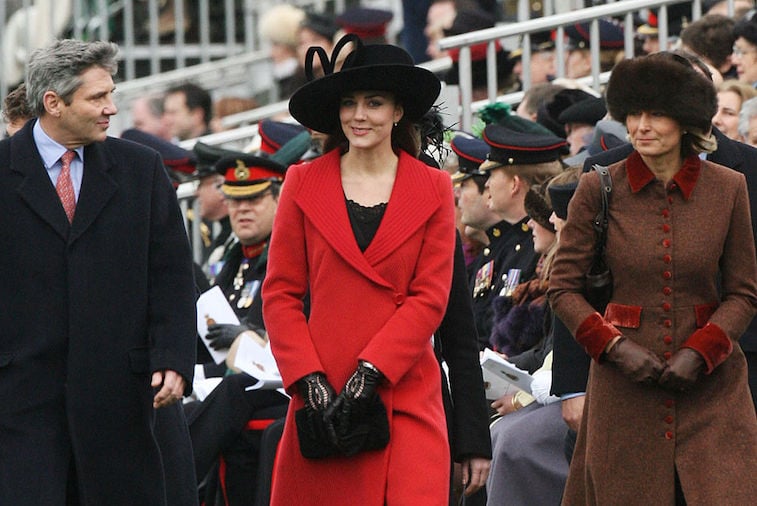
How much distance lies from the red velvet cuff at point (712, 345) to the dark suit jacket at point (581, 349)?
65cm

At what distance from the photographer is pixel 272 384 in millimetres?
8773

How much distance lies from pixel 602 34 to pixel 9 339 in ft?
21.1

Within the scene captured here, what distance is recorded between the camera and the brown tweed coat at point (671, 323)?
19.5 ft

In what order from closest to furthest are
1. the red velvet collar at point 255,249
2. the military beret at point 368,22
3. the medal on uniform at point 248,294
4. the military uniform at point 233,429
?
the military uniform at point 233,429 → the medal on uniform at point 248,294 → the red velvet collar at point 255,249 → the military beret at point 368,22

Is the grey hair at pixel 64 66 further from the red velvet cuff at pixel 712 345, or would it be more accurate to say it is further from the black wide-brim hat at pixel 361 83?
the red velvet cuff at pixel 712 345

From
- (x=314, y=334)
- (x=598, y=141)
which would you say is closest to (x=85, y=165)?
(x=314, y=334)

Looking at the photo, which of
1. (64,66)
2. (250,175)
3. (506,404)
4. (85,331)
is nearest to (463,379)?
(85,331)

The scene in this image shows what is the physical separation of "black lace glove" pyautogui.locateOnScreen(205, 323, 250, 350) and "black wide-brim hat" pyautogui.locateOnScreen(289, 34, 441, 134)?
3051 mm

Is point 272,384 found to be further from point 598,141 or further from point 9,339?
point 9,339

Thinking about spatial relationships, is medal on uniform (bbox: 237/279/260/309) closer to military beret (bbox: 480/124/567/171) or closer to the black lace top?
military beret (bbox: 480/124/567/171)

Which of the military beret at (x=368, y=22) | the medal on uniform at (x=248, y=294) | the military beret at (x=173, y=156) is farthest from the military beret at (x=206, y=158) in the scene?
the military beret at (x=368, y=22)

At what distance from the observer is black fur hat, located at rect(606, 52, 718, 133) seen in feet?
20.1

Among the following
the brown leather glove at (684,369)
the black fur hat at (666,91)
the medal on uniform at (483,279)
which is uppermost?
the black fur hat at (666,91)

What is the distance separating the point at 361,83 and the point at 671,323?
1.21 metres
